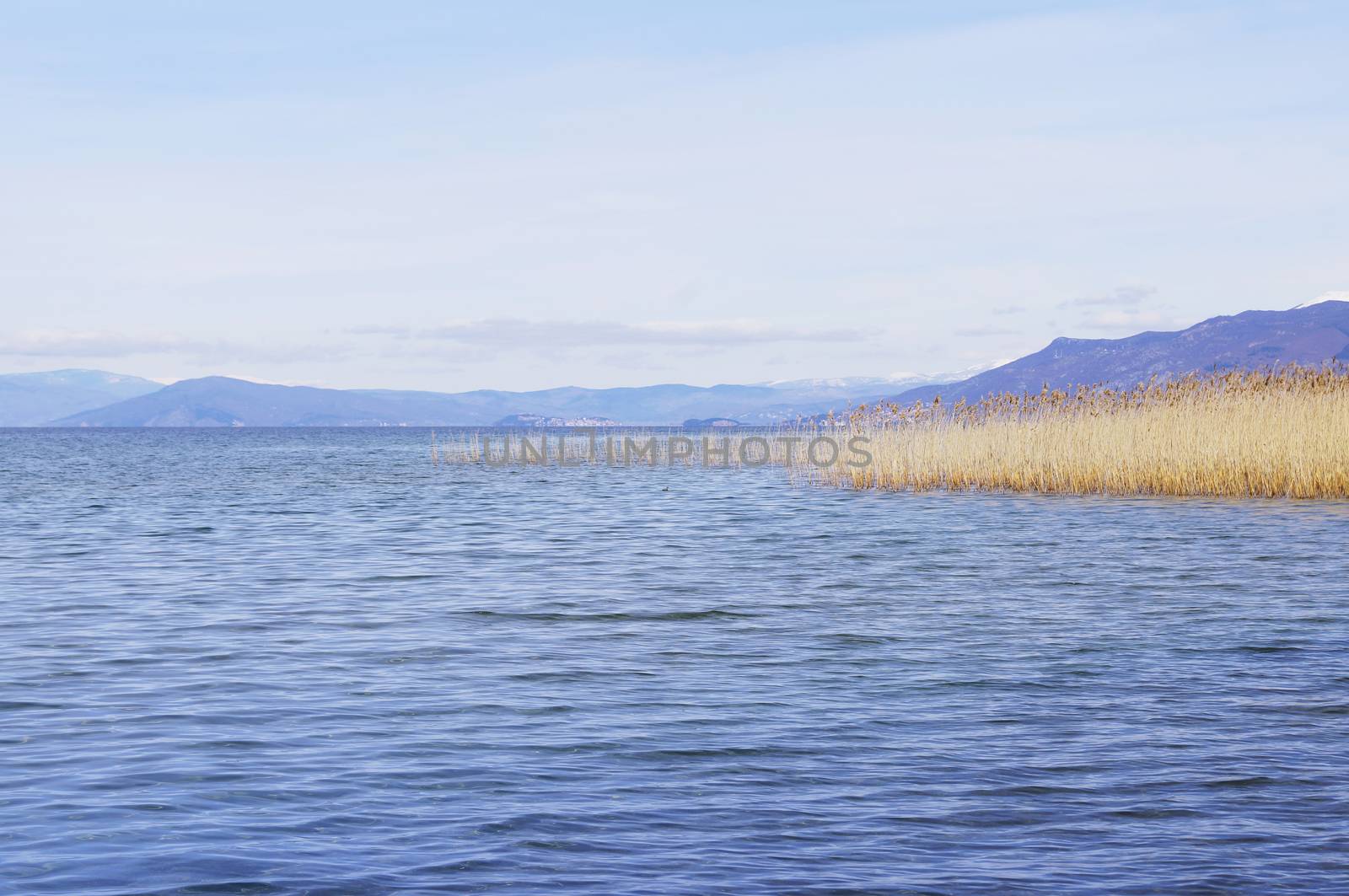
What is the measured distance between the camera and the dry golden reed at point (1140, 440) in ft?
88.1

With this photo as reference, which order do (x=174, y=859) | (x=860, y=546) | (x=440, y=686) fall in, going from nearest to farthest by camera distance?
(x=174, y=859) < (x=440, y=686) < (x=860, y=546)

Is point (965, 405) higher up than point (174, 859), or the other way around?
point (965, 405)

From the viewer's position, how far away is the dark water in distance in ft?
21.3

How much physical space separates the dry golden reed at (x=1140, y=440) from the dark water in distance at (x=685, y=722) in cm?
635

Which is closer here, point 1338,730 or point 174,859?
point 174,859

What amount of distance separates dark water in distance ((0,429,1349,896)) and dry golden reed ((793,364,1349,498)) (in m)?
6.35

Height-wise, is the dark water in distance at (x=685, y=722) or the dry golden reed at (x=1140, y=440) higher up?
the dry golden reed at (x=1140, y=440)

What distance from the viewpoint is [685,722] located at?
9.39 metres

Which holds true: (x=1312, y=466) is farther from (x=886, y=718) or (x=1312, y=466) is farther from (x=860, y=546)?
(x=886, y=718)

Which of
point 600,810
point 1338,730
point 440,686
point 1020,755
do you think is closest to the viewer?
point 600,810

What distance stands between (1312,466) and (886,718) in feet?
67.4

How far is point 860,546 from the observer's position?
22.1 metres

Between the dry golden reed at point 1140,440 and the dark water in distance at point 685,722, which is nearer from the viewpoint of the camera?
the dark water in distance at point 685,722

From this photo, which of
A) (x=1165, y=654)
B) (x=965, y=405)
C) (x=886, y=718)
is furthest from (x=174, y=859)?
(x=965, y=405)
